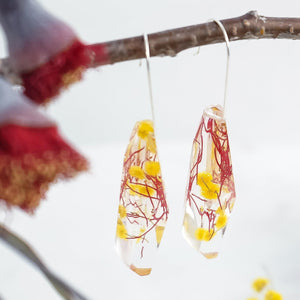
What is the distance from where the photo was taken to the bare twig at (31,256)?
366 mm

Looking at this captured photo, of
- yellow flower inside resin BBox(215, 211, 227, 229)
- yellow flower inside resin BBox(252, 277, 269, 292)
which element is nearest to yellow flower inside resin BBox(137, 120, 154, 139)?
yellow flower inside resin BBox(215, 211, 227, 229)

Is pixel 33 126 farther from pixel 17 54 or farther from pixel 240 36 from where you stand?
pixel 240 36

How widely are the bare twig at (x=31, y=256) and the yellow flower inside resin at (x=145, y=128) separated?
7.6 inches

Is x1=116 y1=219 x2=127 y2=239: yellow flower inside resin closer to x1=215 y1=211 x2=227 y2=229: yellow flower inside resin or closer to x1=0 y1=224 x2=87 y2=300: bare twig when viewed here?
x1=215 y1=211 x2=227 y2=229: yellow flower inside resin

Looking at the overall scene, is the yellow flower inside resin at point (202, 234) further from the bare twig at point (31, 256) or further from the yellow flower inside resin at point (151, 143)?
the bare twig at point (31, 256)

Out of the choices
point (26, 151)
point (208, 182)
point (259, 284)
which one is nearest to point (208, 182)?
point (208, 182)

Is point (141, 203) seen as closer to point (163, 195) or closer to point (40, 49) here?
point (163, 195)

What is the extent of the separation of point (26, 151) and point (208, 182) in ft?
0.79

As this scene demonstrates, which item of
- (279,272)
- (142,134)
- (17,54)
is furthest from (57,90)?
(279,272)

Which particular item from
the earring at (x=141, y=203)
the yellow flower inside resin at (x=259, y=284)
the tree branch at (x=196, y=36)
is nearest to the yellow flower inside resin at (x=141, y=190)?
the earring at (x=141, y=203)

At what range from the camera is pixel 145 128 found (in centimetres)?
53

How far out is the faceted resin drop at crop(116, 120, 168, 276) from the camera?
1.77 feet

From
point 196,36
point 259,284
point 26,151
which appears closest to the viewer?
point 26,151

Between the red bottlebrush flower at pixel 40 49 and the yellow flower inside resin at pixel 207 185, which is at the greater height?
the red bottlebrush flower at pixel 40 49
